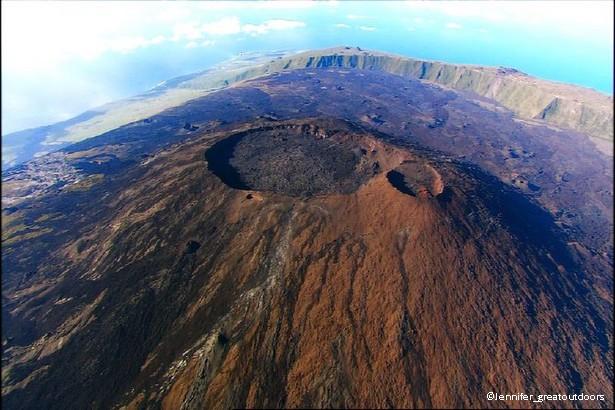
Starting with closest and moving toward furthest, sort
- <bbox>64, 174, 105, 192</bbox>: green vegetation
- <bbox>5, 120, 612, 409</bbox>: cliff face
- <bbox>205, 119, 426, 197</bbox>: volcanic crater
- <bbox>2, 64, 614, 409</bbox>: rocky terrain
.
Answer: <bbox>5, 120, 612, 409</bbox>: cliff face < <bbox>2, 64, 614, 409</bbox>: rocky terrain < <bbox>205, 119, 426, 197</bbox>: volcanic crater < <bbox>64, 174, 105, 192</bbox>: green vegetation

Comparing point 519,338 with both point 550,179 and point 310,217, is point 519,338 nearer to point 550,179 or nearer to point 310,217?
point 310,217

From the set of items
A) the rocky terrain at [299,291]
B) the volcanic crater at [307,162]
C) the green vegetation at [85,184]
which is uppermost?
the volcanic crater at [307,162]

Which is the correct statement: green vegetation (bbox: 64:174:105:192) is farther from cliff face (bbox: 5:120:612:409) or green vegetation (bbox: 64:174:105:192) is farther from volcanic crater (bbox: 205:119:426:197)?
volcanic crater (bbox: 205:119:426:197)

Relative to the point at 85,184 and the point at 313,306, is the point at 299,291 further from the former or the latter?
the point at 85,184

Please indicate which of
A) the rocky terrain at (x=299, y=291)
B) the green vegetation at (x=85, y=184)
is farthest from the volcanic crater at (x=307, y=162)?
the green vegetation at (x=85, y=184)

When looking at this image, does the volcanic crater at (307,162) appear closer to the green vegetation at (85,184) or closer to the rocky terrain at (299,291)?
the rocky terrain at (299,291)

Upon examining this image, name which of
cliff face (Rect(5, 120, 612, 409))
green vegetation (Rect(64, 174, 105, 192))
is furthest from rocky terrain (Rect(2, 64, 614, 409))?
green vegetation (Rect(64, 174, 105, 192))

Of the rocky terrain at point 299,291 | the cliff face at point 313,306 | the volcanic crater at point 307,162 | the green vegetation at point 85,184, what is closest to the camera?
the cliff face at point 313,306

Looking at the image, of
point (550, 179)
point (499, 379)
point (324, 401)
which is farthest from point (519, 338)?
point (550, 179)
